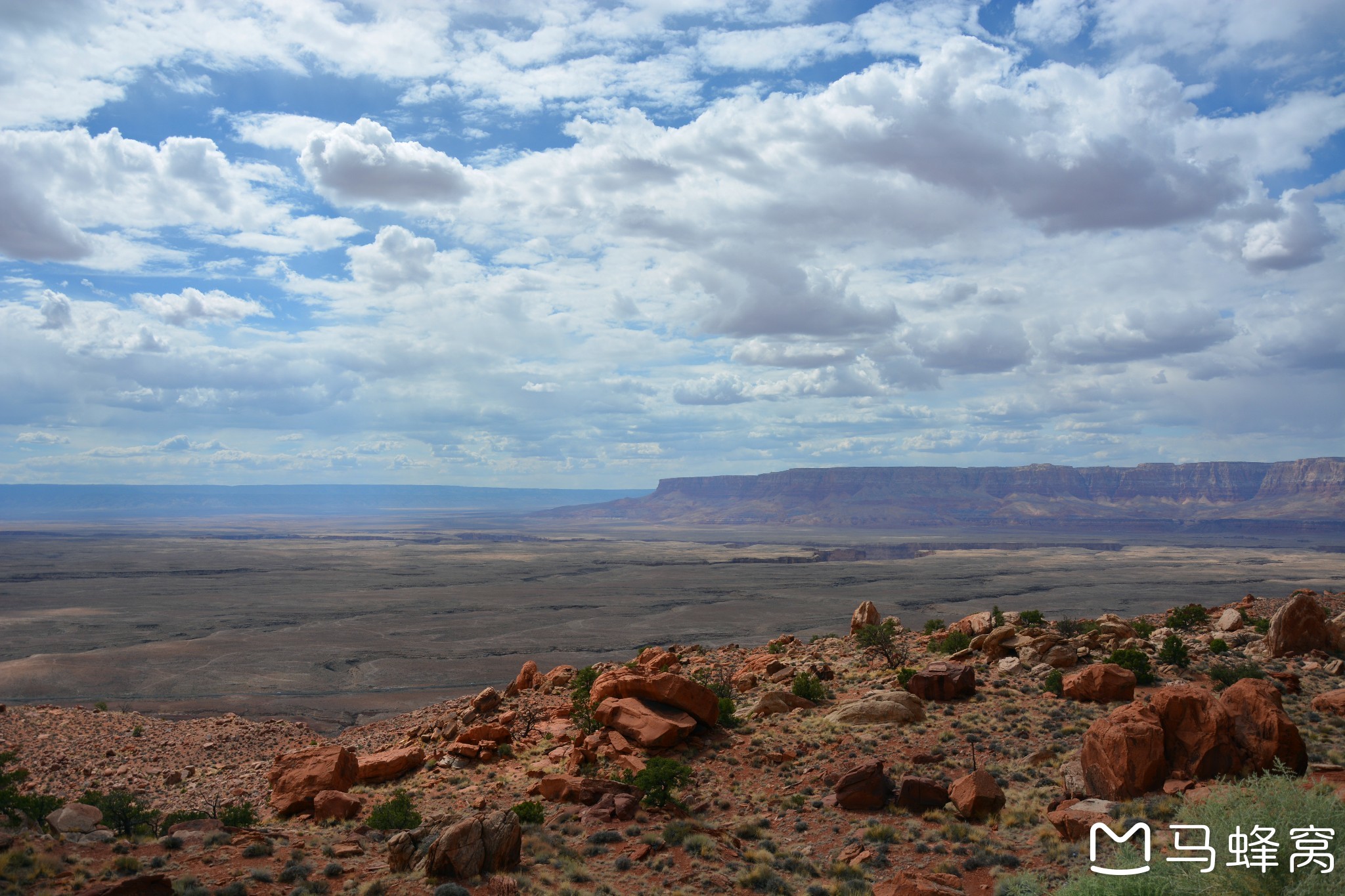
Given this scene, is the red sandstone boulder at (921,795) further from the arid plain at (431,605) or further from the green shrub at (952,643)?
the arid plain at (431,605)

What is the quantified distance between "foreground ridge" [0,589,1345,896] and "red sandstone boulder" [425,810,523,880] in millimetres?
35

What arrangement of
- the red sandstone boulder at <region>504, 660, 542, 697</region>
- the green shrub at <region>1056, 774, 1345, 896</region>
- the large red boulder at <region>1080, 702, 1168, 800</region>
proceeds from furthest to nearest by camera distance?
1. the red sandstone boulder at <region>504, 660, 542, 697</region>
2. the large red boulder at <region>1080, 702, 1168, 800</region>
3. the green shrub at <region>1056, 774, 1345, 896</region>

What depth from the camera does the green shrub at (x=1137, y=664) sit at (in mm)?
23359

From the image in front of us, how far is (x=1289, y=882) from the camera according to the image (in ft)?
30.4

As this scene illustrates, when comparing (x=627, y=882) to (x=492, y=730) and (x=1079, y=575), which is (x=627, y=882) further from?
(x=1079, y=575)

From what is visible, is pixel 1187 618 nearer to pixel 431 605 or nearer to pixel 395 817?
pixel 395 817

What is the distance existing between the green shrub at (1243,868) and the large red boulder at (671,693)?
512 inches

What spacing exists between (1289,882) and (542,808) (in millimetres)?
13554

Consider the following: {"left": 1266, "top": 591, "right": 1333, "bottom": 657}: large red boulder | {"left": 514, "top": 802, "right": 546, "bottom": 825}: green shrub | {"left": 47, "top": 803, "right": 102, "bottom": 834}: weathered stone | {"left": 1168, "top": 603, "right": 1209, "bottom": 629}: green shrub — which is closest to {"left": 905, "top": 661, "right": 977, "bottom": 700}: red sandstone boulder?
{"left": 1266, "top": 591, "right": 1333, "bottom": 657}: large red boulder

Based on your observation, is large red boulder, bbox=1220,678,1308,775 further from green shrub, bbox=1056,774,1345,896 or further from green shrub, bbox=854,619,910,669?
green shrub, bbox=854,619,910,669

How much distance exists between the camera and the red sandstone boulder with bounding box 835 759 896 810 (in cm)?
1762

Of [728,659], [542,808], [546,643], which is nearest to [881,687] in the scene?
[728,659]

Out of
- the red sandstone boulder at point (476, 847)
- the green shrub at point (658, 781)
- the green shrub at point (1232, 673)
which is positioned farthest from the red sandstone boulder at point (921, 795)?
the green shrub at point (1232, 673)

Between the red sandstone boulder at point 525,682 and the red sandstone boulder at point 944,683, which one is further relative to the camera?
the red sandstone boulder at point 525,682
